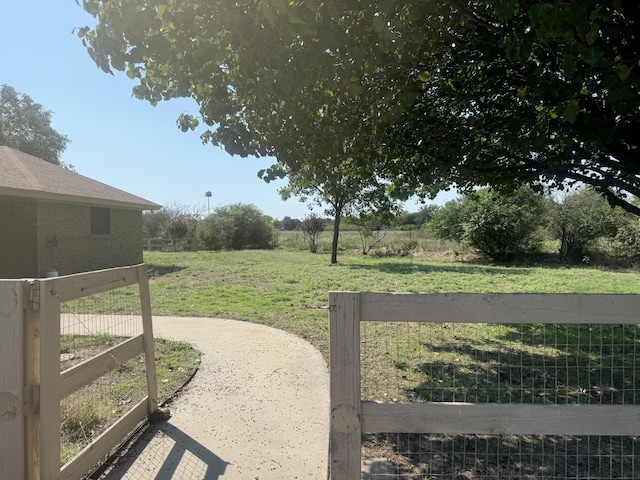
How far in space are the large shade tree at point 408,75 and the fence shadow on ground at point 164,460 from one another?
102 inches

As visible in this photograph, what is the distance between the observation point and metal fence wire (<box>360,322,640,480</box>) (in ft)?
9.55

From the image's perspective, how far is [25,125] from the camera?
33.3m

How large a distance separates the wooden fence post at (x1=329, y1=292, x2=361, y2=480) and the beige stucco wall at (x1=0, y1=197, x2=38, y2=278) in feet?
43.3

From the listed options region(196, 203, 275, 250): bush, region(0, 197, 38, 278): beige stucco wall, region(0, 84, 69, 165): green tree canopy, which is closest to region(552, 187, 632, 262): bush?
region(196, 203, 275, 250): bush

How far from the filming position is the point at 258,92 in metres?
3.71

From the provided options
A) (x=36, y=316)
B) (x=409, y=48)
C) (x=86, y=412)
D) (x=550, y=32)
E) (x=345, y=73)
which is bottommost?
(x=86, y=412)

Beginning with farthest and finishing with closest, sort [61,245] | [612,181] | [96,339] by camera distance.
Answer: [61,245]
[96,339]
[612,181]

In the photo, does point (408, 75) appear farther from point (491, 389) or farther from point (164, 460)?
point (164, 460)

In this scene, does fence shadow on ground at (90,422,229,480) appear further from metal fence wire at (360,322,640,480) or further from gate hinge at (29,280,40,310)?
gate hinge at (29,280,40,310)

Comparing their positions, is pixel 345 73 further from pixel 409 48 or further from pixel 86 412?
pixel 86 412

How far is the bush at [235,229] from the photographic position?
100 feet

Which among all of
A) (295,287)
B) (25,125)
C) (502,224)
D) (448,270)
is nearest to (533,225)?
(502,224)

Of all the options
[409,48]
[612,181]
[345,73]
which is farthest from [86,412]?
[612,181]

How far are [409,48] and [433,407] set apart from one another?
112 inches
